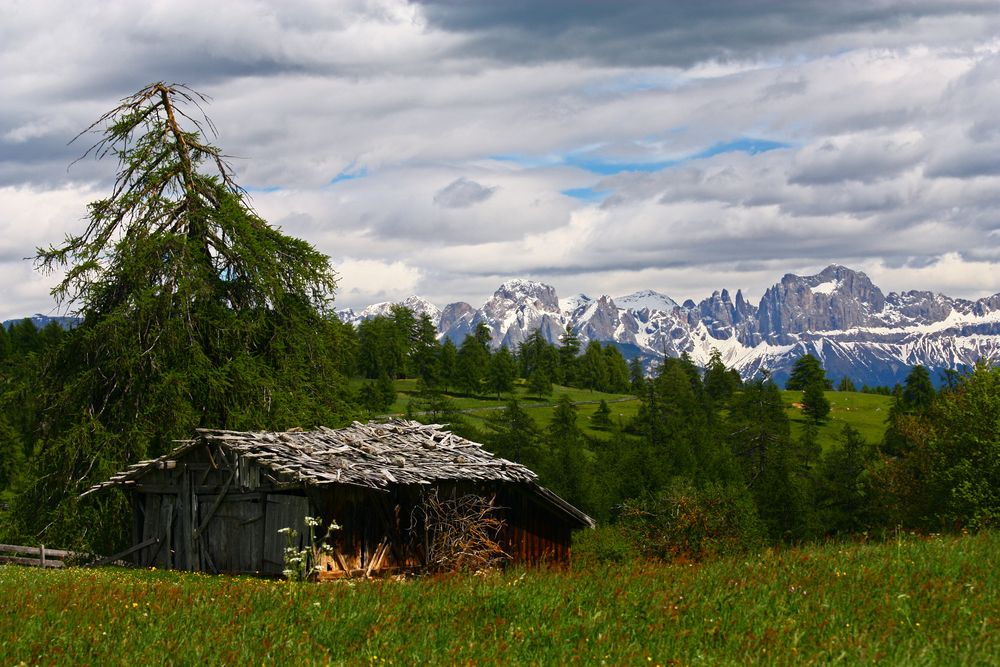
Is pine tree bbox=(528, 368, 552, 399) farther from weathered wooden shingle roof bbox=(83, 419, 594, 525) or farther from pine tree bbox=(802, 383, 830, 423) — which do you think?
weathered wooden shingle roof bbox=(83, 419, 594, 525)

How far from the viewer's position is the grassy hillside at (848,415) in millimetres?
123375

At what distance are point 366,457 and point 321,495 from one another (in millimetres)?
1746

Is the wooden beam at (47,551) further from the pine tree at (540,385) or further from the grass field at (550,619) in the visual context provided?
the pine tree at (540,385)

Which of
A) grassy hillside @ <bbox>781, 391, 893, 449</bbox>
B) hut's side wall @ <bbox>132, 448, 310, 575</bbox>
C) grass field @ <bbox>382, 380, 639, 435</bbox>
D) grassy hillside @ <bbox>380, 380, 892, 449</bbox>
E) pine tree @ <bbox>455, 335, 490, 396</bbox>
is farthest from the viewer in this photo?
pine tree @ <bbox>455, 335, 490, 396</bbox>

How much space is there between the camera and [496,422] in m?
94.9

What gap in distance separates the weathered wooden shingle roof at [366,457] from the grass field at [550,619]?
28.0 feet

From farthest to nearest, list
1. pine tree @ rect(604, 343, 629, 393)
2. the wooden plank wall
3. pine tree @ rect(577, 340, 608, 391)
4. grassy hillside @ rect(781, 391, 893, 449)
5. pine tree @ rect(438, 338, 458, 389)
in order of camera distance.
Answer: pine tree @ rect(604, 343, 629, 393) < pine tree @ rect(577, 340, 608, 391) < pine tree @ rect(438, 338, 458, 389) < grassy hillside @ rect(781, 391, 893, 449) < the wooden plank wall

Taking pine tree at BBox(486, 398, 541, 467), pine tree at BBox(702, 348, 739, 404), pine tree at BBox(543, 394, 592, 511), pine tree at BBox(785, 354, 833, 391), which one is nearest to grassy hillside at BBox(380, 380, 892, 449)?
pine tree at BBox(785, 354, 833, 391)

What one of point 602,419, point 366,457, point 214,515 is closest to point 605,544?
point 214,515

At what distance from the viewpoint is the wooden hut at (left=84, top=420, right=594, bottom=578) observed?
72.5 feet

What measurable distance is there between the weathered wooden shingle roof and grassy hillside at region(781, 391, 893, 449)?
304 ft

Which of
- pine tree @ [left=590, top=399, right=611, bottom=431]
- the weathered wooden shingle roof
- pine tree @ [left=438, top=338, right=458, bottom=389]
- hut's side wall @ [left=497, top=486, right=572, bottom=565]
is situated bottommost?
hut's side wall @ [left=497, top=486, right=572, bottom=565]

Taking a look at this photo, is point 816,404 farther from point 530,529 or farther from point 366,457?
point 366,457

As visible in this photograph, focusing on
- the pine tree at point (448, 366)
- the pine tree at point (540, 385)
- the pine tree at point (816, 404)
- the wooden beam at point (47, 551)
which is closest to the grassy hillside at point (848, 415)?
the pine tree at point (816, 404)
